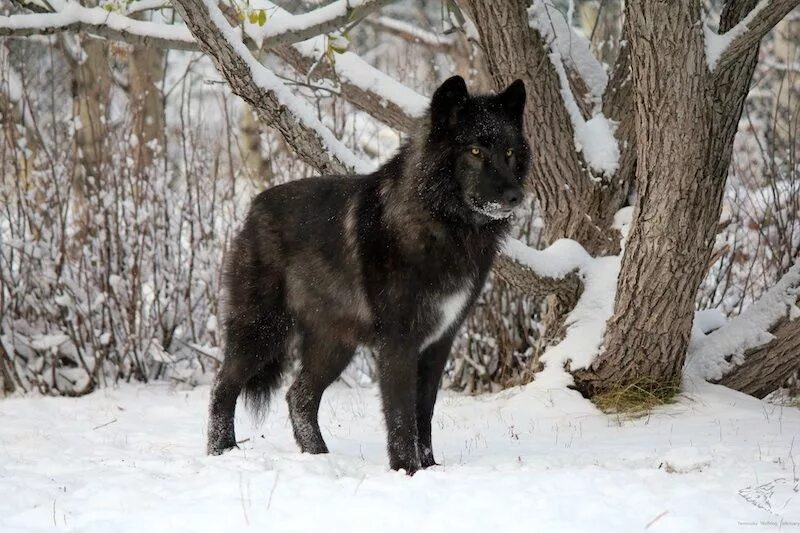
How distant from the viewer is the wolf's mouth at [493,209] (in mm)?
4012

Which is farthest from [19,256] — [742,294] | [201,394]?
[742,294]

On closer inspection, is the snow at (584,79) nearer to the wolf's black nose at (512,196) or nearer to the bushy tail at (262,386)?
the wolf's black nose at (512,196)

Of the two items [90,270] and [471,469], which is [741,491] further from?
[90,270]

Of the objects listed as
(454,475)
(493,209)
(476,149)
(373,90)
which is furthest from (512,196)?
(373,90)

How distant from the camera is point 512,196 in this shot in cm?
394

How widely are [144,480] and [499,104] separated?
2468 mm

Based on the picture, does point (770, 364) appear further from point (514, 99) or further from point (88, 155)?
point (88, 155)

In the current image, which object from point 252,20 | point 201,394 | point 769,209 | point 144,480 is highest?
point 252,20

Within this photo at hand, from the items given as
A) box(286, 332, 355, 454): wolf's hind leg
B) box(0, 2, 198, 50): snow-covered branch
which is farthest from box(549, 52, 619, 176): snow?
box(0, 2, 198, 50): snow-covered branch

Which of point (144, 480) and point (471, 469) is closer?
point (144, 480)

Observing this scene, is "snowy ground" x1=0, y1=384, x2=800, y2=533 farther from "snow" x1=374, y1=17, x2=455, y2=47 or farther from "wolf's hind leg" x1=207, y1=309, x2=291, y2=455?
"snow" x1=374, y1=17, x2=455, y2=47

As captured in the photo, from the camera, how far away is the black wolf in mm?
4094

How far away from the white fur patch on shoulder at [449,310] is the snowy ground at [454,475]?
641 mm

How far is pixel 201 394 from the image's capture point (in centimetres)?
718
